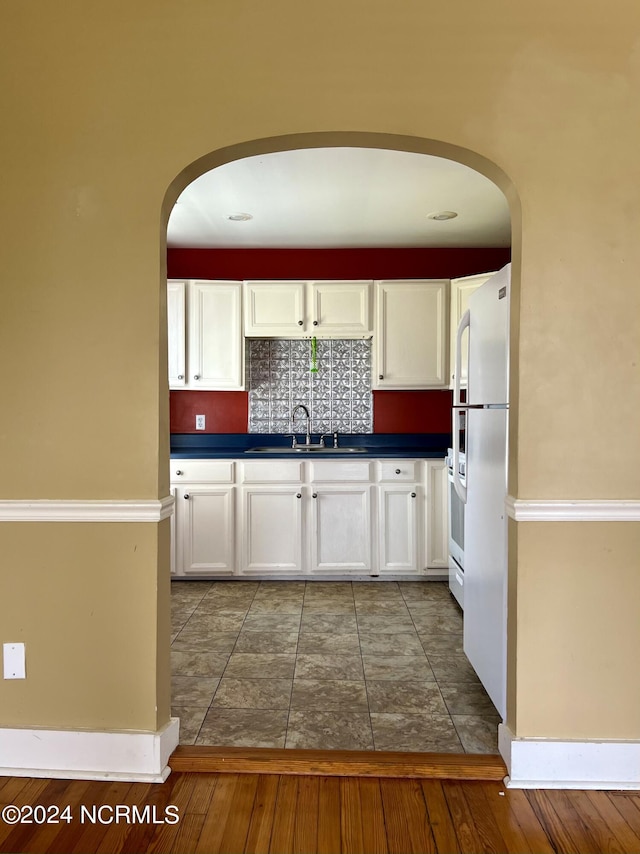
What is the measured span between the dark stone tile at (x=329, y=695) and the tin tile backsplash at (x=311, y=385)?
7.65ft

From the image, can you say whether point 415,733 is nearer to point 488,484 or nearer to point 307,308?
point 488,484

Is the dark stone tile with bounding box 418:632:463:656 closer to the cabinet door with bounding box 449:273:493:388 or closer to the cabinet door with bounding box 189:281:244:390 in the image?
the cabinet door with bounding box 449:273:493:388

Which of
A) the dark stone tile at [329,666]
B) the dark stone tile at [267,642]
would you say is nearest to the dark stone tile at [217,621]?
the dark stone tile at [267,642]

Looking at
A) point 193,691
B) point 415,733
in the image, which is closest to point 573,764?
point 415,733

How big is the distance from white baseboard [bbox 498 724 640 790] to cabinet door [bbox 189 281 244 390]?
2990 mm

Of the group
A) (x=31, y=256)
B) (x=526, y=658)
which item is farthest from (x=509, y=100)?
(x=526, y=658)

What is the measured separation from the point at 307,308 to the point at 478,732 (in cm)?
293

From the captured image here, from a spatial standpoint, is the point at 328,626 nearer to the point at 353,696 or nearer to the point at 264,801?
the point at 353,696

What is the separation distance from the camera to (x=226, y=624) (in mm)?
3221

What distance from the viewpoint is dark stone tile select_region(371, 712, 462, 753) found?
2.01 meters

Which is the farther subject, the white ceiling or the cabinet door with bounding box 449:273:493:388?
the cabinet door with bounding box 449:273:493:388

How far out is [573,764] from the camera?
1.79 metres

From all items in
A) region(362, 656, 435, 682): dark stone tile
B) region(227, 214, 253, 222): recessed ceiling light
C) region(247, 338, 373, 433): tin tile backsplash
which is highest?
region(227, 214, 253, 222): recessed ceiling light

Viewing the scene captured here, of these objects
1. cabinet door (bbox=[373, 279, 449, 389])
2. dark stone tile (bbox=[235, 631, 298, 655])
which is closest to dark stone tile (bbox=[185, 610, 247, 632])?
dark stone tile (bbox=[235, 631, 298, 655])
